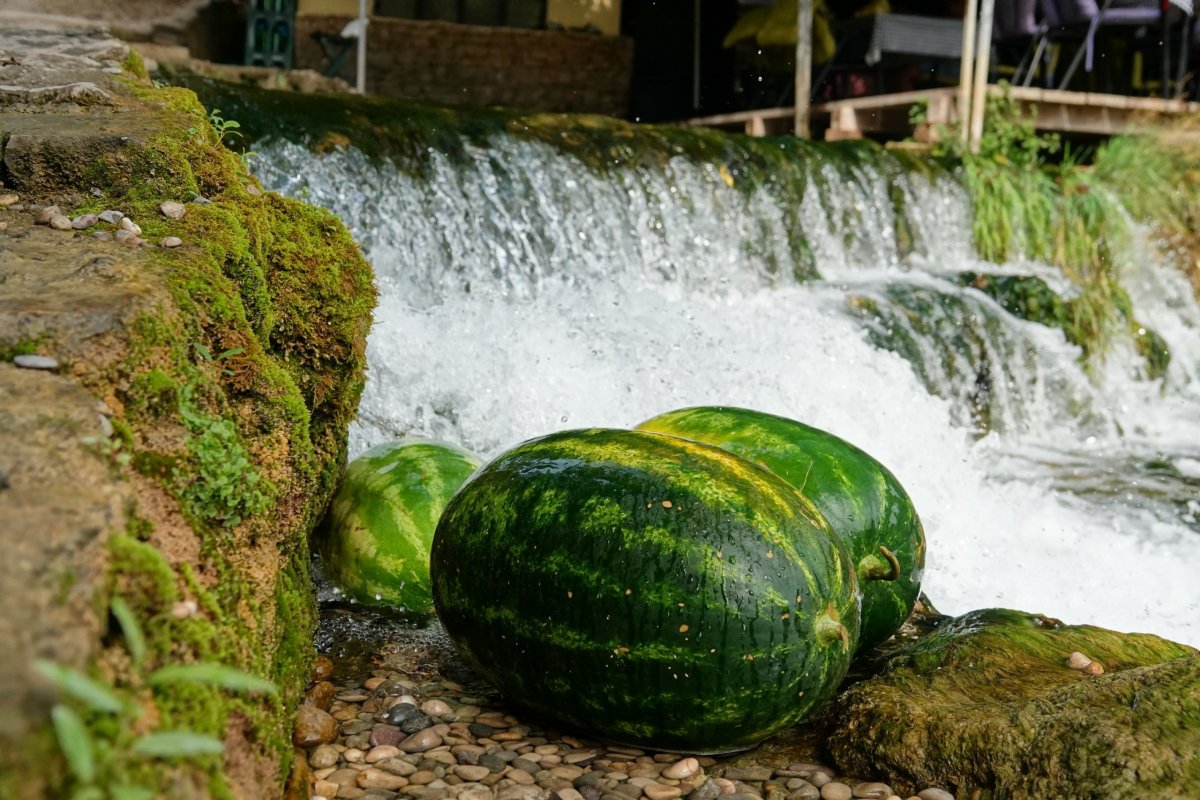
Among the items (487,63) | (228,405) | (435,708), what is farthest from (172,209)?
(487,63)

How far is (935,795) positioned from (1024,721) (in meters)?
0.24

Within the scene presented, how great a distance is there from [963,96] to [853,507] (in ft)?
27.7

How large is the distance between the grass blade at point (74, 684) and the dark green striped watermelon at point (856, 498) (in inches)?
76.3

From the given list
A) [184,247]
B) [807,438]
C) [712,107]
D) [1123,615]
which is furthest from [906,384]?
[712,107]

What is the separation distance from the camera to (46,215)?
2.44 metres

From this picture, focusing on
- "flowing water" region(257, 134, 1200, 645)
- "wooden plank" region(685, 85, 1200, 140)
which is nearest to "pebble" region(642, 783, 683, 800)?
"flowing water" region(257, 134, 1200, 645)

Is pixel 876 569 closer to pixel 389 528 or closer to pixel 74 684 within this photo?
pixel 389 528

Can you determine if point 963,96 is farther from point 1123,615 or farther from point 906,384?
point 1123,615

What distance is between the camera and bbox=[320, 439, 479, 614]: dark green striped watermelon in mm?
3217

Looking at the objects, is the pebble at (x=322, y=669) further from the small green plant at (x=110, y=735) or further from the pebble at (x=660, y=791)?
the small green plant at (x=110, y=735)

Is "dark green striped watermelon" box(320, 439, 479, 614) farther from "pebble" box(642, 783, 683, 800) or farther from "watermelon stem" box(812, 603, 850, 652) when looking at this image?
"watermelon stem" box(812, 603, 850, 652)

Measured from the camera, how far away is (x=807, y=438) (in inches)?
119

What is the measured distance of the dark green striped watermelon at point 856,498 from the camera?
2.83 metres

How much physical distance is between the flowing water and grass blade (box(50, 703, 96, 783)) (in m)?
3.72
